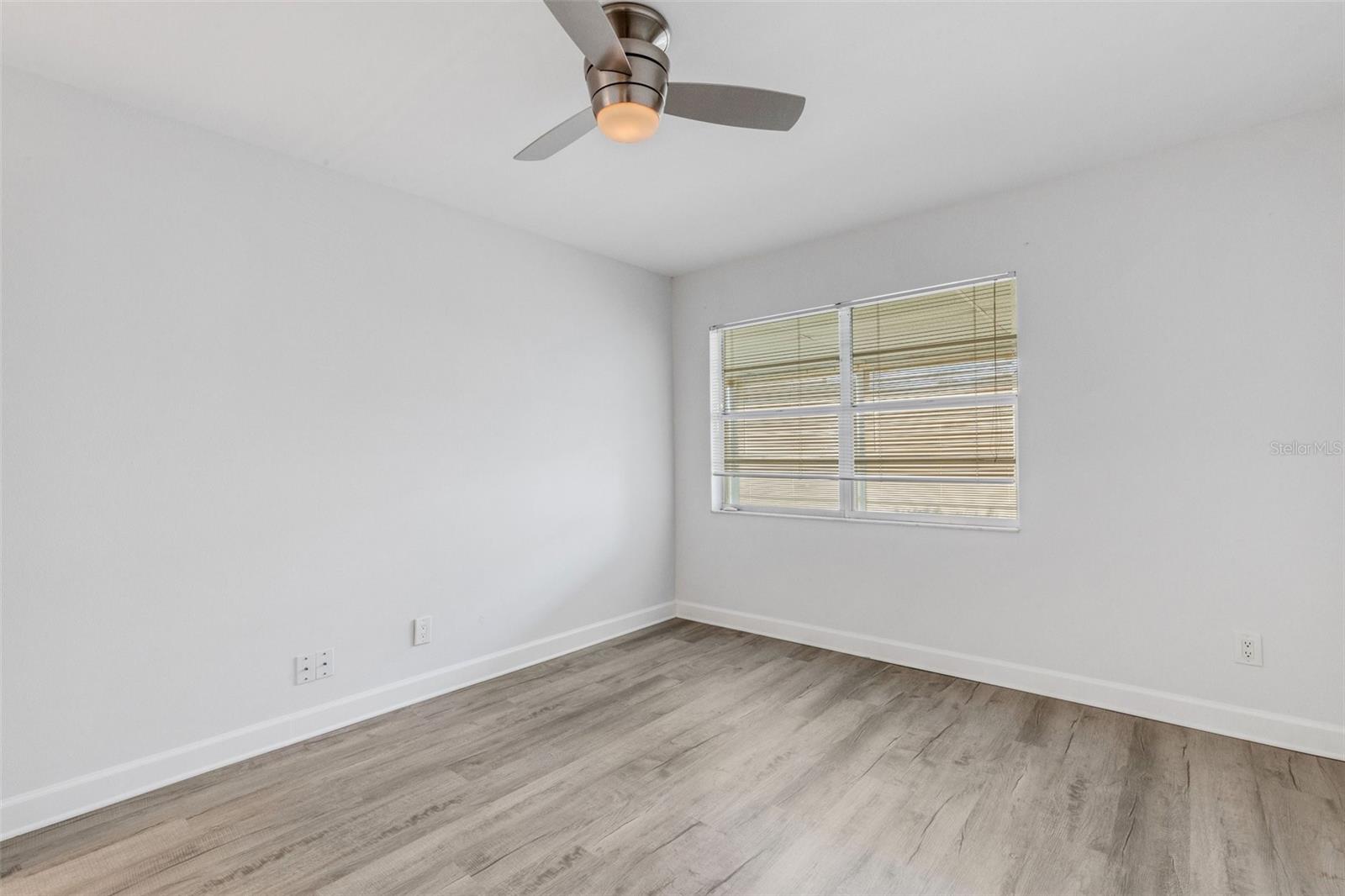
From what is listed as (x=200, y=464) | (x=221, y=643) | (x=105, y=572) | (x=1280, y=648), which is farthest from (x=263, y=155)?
(x=1280, y=648)

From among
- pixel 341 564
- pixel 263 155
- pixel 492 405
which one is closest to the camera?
pixel 263 155

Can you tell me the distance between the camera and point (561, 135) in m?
2.02

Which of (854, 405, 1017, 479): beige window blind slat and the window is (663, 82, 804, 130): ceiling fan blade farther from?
(854, 405, 1017, 479): beige window blind slat

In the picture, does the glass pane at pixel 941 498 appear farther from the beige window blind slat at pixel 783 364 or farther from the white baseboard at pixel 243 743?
the white baseboard at pixel 243 743

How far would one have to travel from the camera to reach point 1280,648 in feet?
7.96

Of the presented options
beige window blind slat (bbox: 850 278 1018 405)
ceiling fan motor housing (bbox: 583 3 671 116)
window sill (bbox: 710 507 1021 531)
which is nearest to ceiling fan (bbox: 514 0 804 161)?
ceiling fan motor housing (bbox: 583 3 671 116)

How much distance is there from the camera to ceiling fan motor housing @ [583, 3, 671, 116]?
171cm

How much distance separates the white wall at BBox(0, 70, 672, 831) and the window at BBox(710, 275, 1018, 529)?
126 cm

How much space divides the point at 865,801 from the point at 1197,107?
8.95 feet

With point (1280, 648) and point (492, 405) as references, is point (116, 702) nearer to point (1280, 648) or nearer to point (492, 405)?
point (492, 405)

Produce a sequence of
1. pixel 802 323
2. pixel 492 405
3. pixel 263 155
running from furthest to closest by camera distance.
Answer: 1. pixel 802 323
2. pixel 492 405
3. pixel 263 155

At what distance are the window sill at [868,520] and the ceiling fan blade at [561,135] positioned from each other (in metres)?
2.47

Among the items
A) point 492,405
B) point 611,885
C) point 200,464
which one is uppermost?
point 492,405

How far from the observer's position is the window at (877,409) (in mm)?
3141
